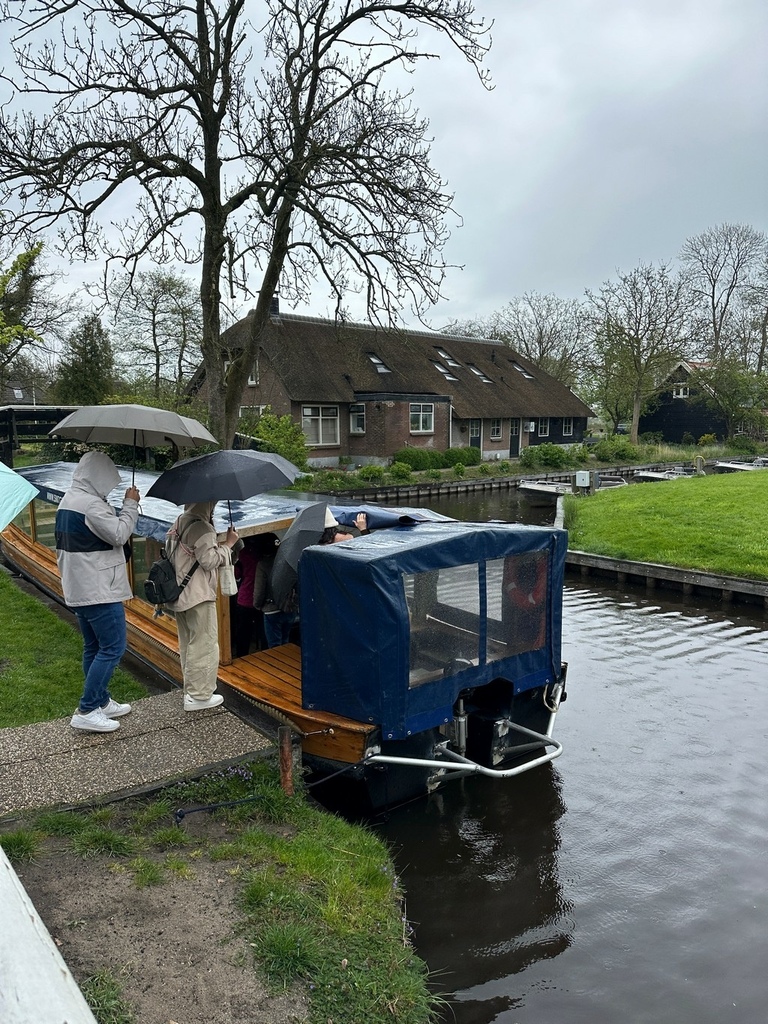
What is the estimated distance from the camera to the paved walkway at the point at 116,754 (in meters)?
5.04

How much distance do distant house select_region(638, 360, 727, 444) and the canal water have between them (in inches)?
1615

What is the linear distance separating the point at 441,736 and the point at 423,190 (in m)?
11.9

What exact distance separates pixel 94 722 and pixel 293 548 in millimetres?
2199

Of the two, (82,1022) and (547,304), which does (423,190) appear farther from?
(547,304)

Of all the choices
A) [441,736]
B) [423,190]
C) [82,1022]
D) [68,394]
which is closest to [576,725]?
[441,736]

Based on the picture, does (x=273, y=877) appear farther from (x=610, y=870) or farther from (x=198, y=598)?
(x=610, y=870)

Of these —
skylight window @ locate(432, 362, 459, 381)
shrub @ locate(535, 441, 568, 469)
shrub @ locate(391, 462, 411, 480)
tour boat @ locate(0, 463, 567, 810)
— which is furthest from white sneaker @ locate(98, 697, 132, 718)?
skylight window @ locate(432, 362, 459, 381)

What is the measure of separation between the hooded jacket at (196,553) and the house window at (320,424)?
84.6ft

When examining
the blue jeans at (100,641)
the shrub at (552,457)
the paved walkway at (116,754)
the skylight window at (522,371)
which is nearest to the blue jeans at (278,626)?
the paved walkway at (116,754)

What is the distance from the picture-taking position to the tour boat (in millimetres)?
5734

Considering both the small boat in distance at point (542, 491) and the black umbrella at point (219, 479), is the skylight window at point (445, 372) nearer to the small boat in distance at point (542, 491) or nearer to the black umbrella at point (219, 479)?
the small boat in distance at point (542, 491)

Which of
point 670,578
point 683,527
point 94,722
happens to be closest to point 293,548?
point 94,722

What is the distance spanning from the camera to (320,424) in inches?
1283

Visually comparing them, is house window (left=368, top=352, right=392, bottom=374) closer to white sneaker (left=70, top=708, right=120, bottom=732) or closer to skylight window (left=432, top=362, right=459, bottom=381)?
skylight window (left=432, top=362, right=459, bottom=381)
